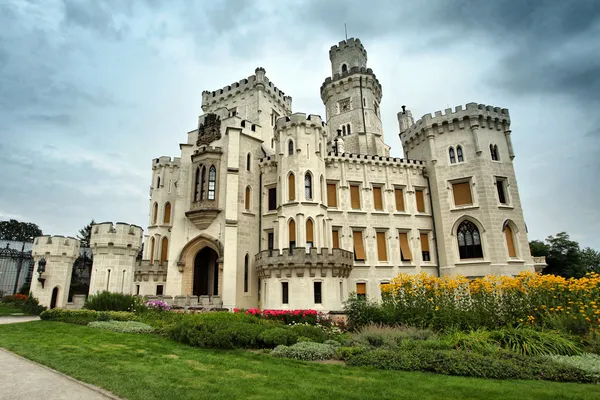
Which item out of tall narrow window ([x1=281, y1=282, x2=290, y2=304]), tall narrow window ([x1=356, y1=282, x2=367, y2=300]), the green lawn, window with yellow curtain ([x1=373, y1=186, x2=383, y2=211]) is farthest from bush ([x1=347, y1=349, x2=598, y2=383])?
window with yellow curtain ([x1=373, y1=186, x2=383, y2=211])

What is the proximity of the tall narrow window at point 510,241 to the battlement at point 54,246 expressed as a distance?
33229 mm

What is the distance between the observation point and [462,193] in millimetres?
28016

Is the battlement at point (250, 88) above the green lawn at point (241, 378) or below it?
above

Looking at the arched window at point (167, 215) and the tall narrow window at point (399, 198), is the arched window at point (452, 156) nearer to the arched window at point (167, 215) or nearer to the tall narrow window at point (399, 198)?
the tall narrow window at point (399, 198)

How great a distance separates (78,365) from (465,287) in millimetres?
14295

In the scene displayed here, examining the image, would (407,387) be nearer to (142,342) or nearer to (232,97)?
(142,342)

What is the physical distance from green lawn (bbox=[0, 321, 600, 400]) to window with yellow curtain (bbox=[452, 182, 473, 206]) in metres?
21.5

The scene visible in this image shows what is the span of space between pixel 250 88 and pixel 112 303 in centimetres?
2459

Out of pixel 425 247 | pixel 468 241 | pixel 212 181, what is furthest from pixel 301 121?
pixel 468 241

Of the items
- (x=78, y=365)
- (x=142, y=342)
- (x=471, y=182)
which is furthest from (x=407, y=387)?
(x=471, y=182)

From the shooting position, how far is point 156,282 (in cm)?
3020

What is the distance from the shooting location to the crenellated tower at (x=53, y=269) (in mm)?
23922

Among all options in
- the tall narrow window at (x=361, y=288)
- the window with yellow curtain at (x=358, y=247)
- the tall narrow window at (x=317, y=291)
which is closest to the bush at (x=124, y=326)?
the tall narrow window at (x=317, y=291)

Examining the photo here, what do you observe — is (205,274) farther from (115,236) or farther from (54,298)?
(54,298)
